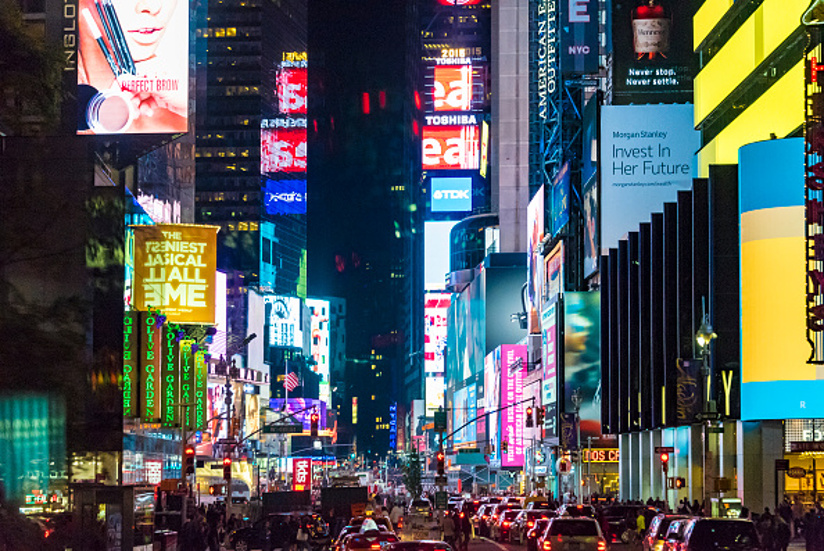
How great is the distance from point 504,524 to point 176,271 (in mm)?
25041

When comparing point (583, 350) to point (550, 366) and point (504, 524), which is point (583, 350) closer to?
point (550, 366)

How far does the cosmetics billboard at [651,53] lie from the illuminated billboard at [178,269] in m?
35.7

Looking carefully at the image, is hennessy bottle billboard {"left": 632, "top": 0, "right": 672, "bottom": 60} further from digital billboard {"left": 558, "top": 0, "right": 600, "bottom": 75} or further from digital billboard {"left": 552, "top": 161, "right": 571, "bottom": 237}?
digital billboard {"left": 558, "top": 0, "right": 600, "bottom": 75}

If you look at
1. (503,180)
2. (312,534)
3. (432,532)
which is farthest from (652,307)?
(503,180)

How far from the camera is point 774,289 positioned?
5325cm

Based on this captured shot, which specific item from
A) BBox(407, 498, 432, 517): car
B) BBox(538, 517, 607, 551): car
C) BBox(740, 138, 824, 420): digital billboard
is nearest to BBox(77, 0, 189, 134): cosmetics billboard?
BBox(407, 498, 432, 517): car

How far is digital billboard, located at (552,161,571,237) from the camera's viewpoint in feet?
336

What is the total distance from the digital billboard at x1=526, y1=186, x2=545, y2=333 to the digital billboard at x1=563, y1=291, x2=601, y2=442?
1801cm

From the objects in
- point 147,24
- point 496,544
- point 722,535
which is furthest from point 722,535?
point 147,24

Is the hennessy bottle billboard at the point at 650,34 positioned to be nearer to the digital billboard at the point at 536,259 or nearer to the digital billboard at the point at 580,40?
the digital billboard at the point at 580,40

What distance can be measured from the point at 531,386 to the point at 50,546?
345ft

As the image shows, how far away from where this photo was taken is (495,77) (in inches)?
7362

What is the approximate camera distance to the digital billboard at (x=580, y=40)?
105750mm

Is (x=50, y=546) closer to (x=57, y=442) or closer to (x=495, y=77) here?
(x=57, y=442)
